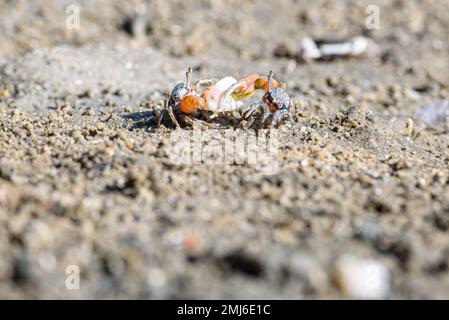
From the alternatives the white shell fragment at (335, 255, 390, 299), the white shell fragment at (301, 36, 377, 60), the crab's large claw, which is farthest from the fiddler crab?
the white shell fragment at (301, 36, 377, 60)

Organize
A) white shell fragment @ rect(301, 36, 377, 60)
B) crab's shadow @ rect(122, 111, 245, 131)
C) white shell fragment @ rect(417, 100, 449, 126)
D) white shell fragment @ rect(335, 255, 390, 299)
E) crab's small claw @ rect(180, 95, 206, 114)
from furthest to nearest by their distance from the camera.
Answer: white shell fragment @ rect(301, 36, 377, 60), white shell fragment @ rect(417, 100, 449, 126), crab's shadow @ rect(122, 111, 245, 131), crab's small claw @ rect(180, 95, 206, 114), white shell fragment @ rect(335, 255, 390, 299)

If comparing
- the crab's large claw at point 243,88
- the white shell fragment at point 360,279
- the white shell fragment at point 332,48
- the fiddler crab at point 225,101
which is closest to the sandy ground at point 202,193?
the white shell fragment at point 360,279

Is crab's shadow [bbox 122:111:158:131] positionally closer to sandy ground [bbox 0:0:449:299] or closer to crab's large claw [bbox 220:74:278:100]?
sandy ground [bbox 0:0:449:299]

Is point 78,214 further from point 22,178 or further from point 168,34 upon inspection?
point 168,34

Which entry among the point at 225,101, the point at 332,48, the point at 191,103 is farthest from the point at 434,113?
the point at 191,103

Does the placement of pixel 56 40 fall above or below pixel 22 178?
above

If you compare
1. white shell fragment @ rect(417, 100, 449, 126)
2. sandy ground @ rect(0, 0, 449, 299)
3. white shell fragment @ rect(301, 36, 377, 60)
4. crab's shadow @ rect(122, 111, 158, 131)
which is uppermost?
white shell fragment @ rect(301, 36, 377, 60)

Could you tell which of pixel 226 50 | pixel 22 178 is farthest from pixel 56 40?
pixel 22 178
